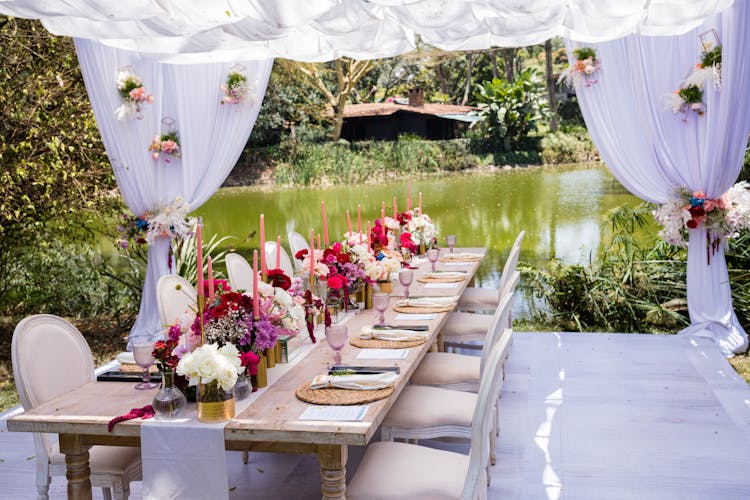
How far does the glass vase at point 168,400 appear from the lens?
245 cm

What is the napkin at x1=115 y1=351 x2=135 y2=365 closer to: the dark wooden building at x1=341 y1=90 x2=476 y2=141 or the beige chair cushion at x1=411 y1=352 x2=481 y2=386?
the beige chair cushion at x1=411 y1=352 x2=481 y2=386

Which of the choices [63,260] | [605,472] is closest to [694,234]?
[605,472]

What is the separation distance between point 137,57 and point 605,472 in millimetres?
4186

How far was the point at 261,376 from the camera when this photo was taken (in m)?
2.76

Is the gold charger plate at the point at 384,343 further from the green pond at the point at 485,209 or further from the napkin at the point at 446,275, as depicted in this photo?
the green pond at the point at 485,209

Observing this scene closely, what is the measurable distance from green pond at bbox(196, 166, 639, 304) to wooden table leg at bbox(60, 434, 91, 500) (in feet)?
19.5

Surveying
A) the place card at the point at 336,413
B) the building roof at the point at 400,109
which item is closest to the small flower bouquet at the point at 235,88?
the place card at the point at 336,413

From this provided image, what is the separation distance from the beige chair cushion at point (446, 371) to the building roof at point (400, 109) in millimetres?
16321

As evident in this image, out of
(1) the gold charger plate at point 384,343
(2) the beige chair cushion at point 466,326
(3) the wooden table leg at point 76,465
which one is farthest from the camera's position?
(2) the beige chair cushion at point 466,326

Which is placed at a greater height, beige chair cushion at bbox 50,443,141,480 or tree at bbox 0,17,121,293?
tree at bbox 0,17,121,293

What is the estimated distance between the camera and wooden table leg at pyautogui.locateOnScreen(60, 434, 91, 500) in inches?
101

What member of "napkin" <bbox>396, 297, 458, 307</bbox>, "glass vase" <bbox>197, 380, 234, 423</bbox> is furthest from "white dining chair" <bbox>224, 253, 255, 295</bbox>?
"glass vase" <bbox>197, 380, 234, 423</bbox>

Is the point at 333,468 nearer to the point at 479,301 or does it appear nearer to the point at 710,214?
the point at 479,301

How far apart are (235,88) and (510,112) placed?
48.4 ft
